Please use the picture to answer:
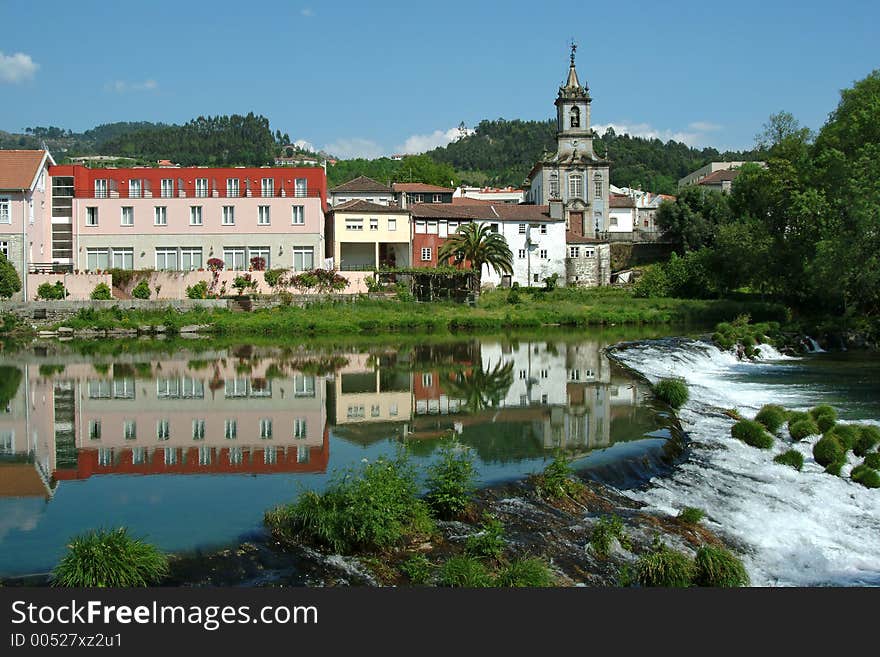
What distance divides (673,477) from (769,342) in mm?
24809

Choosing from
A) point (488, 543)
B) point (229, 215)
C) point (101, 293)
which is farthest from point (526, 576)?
point (229, 215)

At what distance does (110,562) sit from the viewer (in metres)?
9.17

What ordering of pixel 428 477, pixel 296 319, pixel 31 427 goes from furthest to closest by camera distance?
pixel 296 319 < pixel 31 427 < pixel 428 477

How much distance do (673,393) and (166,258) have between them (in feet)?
125

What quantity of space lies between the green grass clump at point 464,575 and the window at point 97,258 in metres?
47.3

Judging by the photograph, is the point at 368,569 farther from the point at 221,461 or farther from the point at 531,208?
the point at 531,208

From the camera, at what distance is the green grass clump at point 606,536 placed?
10.9 metres

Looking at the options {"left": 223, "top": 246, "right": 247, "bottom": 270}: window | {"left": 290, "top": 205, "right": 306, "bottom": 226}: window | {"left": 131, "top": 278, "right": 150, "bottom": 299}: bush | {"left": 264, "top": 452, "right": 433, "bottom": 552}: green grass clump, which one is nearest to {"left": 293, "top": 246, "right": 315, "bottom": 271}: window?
{"left": 290, "top": 205, "right": 306, "bottom": 226}: window

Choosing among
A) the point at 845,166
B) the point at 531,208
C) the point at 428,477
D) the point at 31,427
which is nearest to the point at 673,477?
the point at 428,477

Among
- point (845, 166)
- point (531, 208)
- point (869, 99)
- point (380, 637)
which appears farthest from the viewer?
point (531, 208)

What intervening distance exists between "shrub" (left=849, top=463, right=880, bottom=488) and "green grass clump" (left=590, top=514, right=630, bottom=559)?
5.50 m

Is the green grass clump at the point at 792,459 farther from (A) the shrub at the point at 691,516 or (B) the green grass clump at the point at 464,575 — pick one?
(B) the green grass clump at the point at 464,575

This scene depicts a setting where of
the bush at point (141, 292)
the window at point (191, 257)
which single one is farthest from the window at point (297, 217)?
the bush at point (141, 292)

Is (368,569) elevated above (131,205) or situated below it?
below
